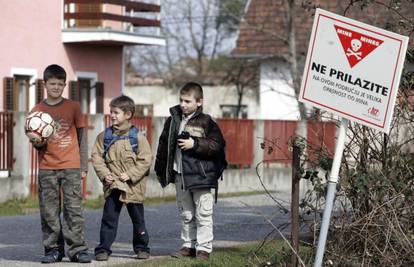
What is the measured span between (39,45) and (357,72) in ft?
60.3

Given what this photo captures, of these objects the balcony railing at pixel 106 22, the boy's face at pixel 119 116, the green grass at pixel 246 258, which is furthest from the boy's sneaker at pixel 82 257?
the balcony railing at pixel 106 22

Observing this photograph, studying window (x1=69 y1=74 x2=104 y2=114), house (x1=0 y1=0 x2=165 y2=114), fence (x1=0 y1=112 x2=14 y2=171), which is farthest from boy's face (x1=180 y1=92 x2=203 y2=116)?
window (x1=69 y1=74 x2=104 y2=114)

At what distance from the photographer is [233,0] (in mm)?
34219

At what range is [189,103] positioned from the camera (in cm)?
1009

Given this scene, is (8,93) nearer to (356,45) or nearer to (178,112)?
(178,112)

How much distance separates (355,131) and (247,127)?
48.5 feet

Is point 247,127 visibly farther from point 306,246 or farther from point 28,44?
point 306,246

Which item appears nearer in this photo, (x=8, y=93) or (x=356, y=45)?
(x=356, y=45)

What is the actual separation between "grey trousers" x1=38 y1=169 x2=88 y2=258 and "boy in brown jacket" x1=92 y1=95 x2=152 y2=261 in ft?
0.83

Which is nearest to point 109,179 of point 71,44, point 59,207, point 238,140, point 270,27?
point 59,207

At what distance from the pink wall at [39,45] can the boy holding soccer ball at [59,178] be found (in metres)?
13.6

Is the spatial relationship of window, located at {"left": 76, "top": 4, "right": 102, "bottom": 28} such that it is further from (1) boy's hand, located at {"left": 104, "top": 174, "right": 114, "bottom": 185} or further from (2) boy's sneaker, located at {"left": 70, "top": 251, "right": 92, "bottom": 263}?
(2) boy's sneaker, located at {"left": 70, "top": 251, "right": 92, "bottom": 263}

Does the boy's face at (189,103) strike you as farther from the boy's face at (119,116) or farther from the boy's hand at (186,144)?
the boy's face at (119,116)

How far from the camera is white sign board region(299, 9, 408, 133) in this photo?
290 inches
